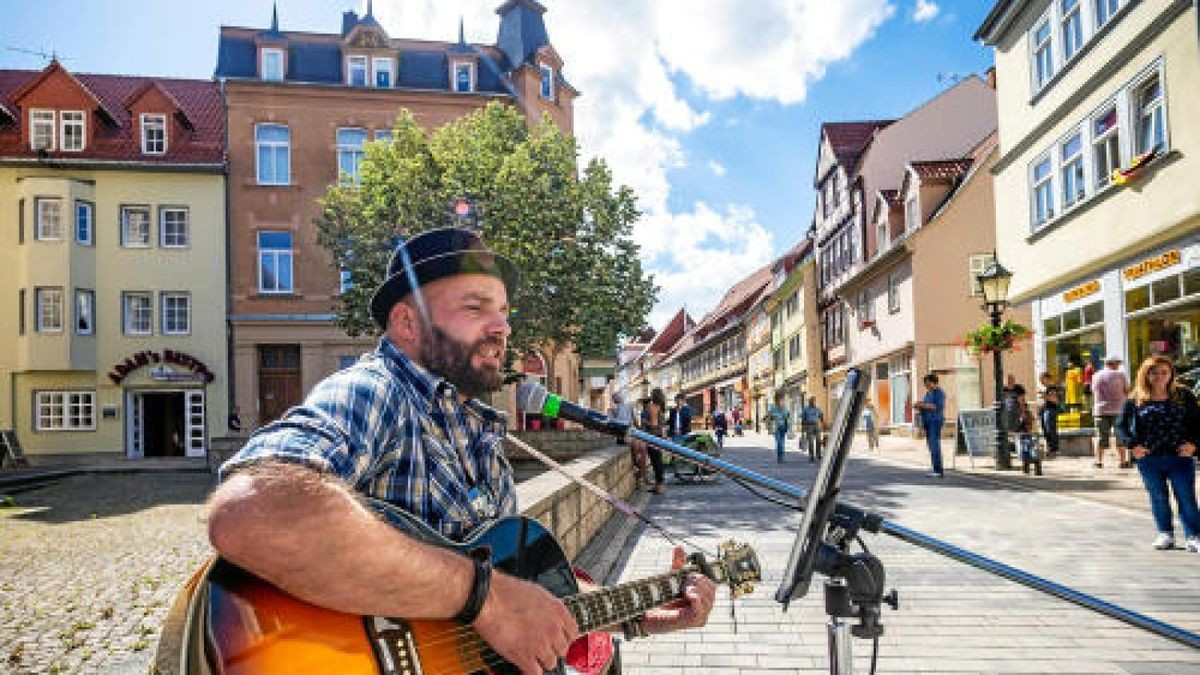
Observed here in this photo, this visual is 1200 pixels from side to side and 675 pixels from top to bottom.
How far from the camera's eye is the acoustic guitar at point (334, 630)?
1562 millimetres

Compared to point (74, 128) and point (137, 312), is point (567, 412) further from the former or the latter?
point (74, 128)

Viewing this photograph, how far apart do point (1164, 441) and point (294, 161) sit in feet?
93.3

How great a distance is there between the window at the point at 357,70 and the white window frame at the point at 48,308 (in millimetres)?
12516

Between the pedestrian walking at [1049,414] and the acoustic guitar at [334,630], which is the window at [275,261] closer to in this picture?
the pedestrian walking at [1049,414]

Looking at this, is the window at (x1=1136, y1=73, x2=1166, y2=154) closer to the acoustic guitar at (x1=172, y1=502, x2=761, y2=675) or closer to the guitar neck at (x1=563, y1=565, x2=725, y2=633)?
the guitar neck at (x1=563, y1=565, x2=725, y2=633)

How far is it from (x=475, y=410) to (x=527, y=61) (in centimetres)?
3262

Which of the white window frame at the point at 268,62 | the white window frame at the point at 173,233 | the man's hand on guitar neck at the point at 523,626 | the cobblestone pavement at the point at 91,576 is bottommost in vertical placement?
the cobblestone pavement at the point at 91,576

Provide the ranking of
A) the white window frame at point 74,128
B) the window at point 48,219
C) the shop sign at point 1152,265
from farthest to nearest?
the white window frame at point 74,128 → the window at point 48,219 → the shop sign at point 1152,265

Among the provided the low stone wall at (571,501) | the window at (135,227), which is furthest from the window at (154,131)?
the low stone wall at (571,501)

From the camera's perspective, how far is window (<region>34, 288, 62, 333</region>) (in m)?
27.8

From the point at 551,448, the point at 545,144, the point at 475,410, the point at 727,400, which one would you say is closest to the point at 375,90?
the point at 545,144

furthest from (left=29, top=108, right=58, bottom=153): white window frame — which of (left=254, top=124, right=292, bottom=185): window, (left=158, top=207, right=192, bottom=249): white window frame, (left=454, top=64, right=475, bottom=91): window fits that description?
(left=454, top=64, right=475, bottom=91): window

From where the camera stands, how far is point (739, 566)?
247 centimetres

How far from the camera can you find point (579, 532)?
7.63 meters
